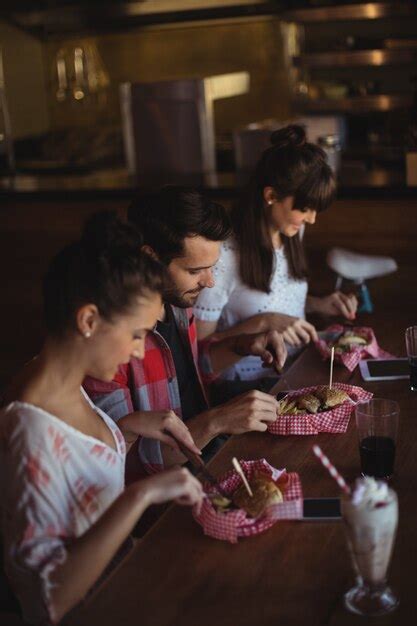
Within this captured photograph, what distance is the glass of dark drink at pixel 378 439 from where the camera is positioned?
203 centimetres

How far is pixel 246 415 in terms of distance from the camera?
7.36 feet

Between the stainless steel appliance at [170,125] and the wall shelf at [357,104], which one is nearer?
the stainless steel appliance at [170,125]

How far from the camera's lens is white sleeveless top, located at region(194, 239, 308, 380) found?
10.7 feet

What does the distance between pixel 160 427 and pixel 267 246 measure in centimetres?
136

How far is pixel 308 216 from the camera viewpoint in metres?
3.30

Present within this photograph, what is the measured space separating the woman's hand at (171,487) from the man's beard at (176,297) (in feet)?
3.13

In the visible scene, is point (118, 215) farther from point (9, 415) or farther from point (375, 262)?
point (375, 262)

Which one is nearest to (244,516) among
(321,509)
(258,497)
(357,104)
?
(258,497)

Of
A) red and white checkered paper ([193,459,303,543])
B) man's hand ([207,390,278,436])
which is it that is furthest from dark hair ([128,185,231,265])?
red and white checkered paper ([193,459,303,543])

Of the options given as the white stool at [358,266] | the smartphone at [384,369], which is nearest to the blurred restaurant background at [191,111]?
the white stool at [358,266]

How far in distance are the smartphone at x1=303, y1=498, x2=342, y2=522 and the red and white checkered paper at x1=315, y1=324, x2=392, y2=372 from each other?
0.89 m

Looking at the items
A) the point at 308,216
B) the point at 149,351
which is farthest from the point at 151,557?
the point at 308,216

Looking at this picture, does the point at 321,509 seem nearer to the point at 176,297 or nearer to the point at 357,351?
the point at 176,297

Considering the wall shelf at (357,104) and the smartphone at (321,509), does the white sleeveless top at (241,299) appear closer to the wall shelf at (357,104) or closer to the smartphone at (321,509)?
the smartphone at (321,509)
